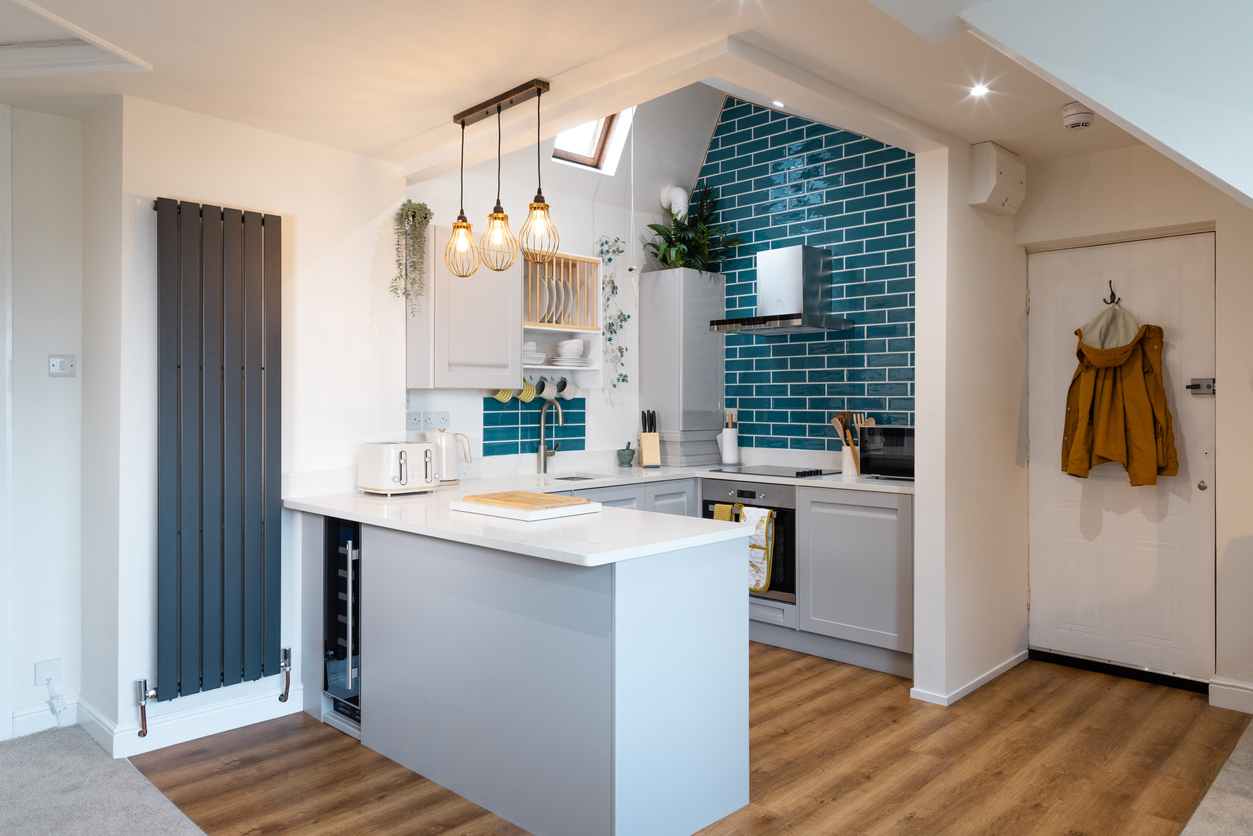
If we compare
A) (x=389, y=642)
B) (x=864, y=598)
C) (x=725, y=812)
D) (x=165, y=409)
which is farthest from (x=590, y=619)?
(x=864, y=598)

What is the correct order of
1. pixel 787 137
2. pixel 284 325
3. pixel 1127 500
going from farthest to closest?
pixel 787 137 < pixel 1127 500 < pixel 284 325

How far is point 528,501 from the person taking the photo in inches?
111

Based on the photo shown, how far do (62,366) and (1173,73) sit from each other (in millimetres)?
3789

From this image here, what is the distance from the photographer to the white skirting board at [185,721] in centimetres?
302

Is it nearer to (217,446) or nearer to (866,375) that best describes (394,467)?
(217,446)

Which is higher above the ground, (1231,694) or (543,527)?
(543,527)

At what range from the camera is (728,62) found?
2.50 m

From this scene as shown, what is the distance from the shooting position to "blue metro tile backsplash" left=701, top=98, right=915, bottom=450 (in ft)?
14.3

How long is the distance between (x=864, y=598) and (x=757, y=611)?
2.20 feet

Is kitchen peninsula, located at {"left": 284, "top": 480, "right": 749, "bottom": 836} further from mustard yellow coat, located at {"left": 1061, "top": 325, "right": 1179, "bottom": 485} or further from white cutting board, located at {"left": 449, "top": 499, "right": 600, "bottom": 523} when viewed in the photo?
mustard yellow coat, located at {"left": 1061, "top": 325, "right": 1179, "bottom": 485}

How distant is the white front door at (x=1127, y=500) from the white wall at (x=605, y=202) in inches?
84.5

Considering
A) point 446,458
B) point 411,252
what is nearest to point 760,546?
point 446,458

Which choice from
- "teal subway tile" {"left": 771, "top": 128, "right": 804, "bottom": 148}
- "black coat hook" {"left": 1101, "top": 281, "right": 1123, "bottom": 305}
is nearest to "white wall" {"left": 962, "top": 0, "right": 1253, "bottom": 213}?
"black coat hook" {"left": 1101, "top": 281, "right": 1123, "bottom": 305}

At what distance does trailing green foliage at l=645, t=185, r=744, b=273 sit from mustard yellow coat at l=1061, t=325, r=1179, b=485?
2.09m
